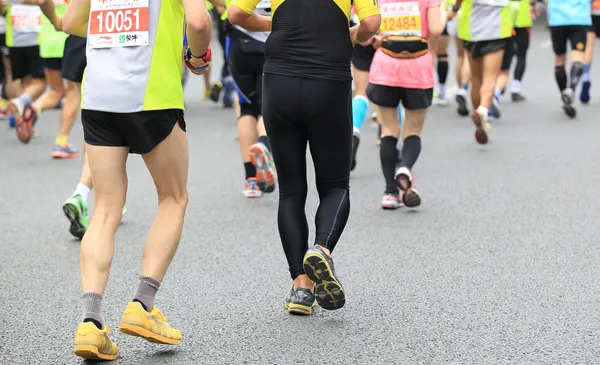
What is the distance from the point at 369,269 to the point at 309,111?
1.36 metres

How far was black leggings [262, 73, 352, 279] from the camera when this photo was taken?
5094 mm

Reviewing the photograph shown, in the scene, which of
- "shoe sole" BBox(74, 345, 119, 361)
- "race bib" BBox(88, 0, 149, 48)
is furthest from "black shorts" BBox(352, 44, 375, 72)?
"shoe sole" BBox(74, 345, 119, 361)

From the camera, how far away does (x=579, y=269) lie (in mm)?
5922

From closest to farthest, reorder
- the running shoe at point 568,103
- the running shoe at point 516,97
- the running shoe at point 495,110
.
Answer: the running shoe at point 495,110, the running shoe at point 568,103, the running shoe at point 516,97

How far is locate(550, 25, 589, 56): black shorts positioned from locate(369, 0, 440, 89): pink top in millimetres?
6140

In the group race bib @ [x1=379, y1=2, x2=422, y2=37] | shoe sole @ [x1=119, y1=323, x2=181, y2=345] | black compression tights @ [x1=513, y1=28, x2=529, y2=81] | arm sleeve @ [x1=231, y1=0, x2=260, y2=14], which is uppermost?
arm sleeve @ [x1=231, y1=0, x2=260, y2=14]

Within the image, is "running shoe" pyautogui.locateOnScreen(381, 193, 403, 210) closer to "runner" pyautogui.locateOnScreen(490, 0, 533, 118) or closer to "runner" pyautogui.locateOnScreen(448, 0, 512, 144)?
"runner" pyautogui.locateOnScreen(448, 0, 512, 144)

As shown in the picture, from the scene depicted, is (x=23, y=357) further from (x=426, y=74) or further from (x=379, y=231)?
(x=426, y=74)

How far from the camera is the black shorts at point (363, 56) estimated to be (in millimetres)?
10117

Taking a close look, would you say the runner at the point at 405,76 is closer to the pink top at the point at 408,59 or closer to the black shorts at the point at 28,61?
the pink top at the point at 408,59

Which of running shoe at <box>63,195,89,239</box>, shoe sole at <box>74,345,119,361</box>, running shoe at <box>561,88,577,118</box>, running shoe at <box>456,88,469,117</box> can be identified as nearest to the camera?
shoe sole at <box>74,345,119,361</box>

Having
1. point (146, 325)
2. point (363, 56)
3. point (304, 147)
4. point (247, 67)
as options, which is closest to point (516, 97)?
point (363, 56)

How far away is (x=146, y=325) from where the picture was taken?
14.3ft

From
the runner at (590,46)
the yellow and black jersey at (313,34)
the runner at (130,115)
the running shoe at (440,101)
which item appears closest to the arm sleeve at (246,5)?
the yellow and black jersey at (313,34)
